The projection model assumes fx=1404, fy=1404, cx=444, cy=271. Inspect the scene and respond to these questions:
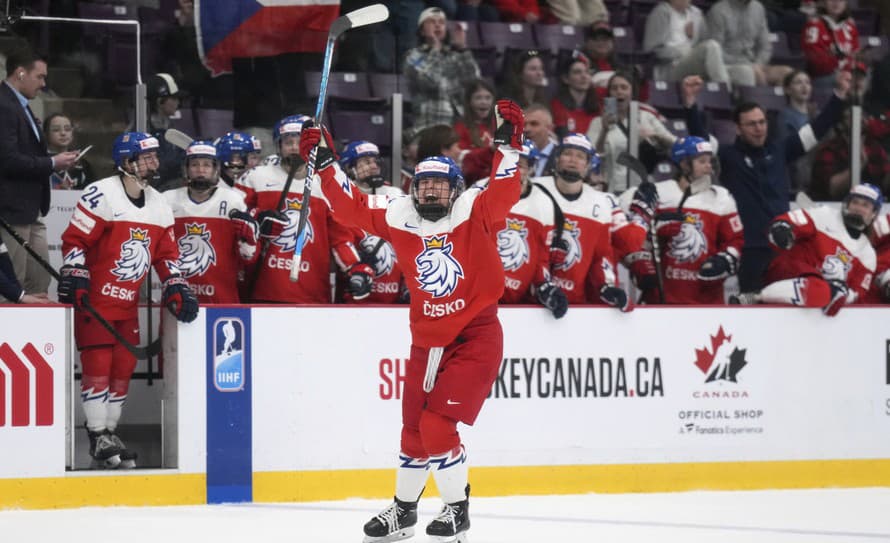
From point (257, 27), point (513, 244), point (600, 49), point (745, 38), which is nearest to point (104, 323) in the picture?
point (513, 244)

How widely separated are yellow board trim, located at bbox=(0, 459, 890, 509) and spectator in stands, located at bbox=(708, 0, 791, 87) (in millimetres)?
3464

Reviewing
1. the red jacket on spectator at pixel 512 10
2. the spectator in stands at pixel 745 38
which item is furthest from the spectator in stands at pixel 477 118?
the spectator in stands at pixel 745 38

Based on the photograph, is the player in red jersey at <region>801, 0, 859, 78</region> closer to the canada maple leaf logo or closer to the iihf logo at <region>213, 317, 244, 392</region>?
the canada maple leaf logo

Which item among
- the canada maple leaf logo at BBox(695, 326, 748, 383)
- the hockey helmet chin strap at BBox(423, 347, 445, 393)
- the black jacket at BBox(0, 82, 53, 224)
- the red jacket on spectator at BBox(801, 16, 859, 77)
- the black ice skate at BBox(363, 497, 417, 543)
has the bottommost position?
the black ice skate at BBox(363, 497, 417, 543)

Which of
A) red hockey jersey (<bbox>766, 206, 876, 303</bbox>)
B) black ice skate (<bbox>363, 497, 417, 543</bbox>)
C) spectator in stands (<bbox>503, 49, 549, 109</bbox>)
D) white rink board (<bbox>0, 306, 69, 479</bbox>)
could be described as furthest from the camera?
spectator in stands (<bbox>503, 49, 549, 109</bbox>)

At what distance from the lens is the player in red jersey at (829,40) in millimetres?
9789

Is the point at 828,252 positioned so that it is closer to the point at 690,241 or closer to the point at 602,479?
the point at 690,241

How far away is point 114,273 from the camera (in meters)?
6.00

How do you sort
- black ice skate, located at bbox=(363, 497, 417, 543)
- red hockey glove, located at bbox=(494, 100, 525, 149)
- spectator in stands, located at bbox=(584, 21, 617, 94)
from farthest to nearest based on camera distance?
spectator in stands, located at bbox=(584, 21, 617, 94) → black ice skate, located at bbox=(363, 497, 417, 543) → red hockey glove, located at bbox=(494, 100, 525, 149)

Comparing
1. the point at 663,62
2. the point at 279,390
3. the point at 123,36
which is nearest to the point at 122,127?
the point at 123,36

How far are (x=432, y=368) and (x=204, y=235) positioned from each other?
1.84m

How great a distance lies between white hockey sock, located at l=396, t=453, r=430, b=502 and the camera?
5.10m

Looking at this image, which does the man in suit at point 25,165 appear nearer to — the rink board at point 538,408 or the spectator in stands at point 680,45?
the rink board at point 538,408

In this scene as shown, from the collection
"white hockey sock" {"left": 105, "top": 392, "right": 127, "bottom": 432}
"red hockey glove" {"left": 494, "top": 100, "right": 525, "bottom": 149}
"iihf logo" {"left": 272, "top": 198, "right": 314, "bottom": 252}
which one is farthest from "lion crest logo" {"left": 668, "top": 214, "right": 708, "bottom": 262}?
"white hockey sock" {"left": 105, "top": 392, "right": 127, "bottom": 432}
